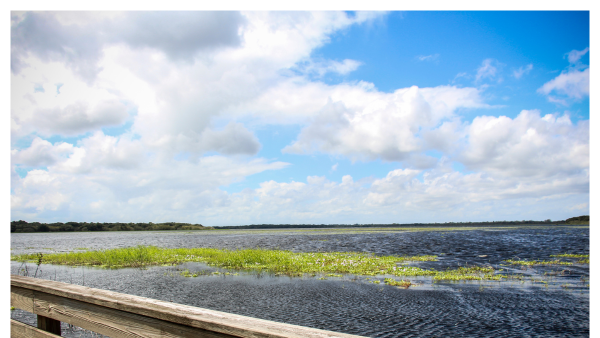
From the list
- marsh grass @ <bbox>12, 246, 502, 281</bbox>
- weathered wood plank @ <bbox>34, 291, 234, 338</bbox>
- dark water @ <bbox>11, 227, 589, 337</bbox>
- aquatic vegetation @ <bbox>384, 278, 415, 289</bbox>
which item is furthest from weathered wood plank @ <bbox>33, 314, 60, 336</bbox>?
marsh grass @ <bbox>12, 246, 502, 281</bbox>

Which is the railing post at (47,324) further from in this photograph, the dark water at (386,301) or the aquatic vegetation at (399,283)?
the aquatic vegetation at (399,283)

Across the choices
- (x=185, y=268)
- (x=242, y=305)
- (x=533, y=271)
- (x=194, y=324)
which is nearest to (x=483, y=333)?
(x=242, y=305)

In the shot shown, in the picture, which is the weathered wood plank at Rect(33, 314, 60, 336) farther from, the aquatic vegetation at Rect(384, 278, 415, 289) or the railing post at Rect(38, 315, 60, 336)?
the aquatic vegetation at Rect(384, 278, 415, 289)

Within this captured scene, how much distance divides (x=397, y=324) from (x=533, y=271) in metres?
18.5

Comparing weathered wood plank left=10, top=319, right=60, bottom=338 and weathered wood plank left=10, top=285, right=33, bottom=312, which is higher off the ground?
weathered wood plank left=10, top=285, right=33, bottom=312

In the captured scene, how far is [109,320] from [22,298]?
2.21m

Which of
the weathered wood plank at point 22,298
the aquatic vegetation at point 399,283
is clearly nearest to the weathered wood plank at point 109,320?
the weathered wood plank at point 22,298

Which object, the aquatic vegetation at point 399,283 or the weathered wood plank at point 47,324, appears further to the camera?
the aquatic vegetation at point 399,283

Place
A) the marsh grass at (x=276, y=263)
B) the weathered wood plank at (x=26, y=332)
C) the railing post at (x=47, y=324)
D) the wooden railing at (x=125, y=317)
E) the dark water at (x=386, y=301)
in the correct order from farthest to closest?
the marsh grass at (x=276, y=263), the dark water at (x=386, y=301), the railing post at (x=47, y=324), the weathered wood plank at (x=26, y=332), the wooden railing at (x=125, y=317)

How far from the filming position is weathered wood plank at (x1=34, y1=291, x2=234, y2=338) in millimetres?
3080

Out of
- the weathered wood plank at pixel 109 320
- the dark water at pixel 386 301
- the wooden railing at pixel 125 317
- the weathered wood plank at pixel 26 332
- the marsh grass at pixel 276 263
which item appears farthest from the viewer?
→ the marsh grass at pixel 276 263

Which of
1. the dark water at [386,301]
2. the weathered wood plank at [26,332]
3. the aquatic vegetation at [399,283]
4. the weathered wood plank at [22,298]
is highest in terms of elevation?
the weathered wood plank at [22,298]

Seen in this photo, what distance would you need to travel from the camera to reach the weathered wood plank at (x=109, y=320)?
10.1 ft

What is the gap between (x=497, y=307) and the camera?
1497cm
